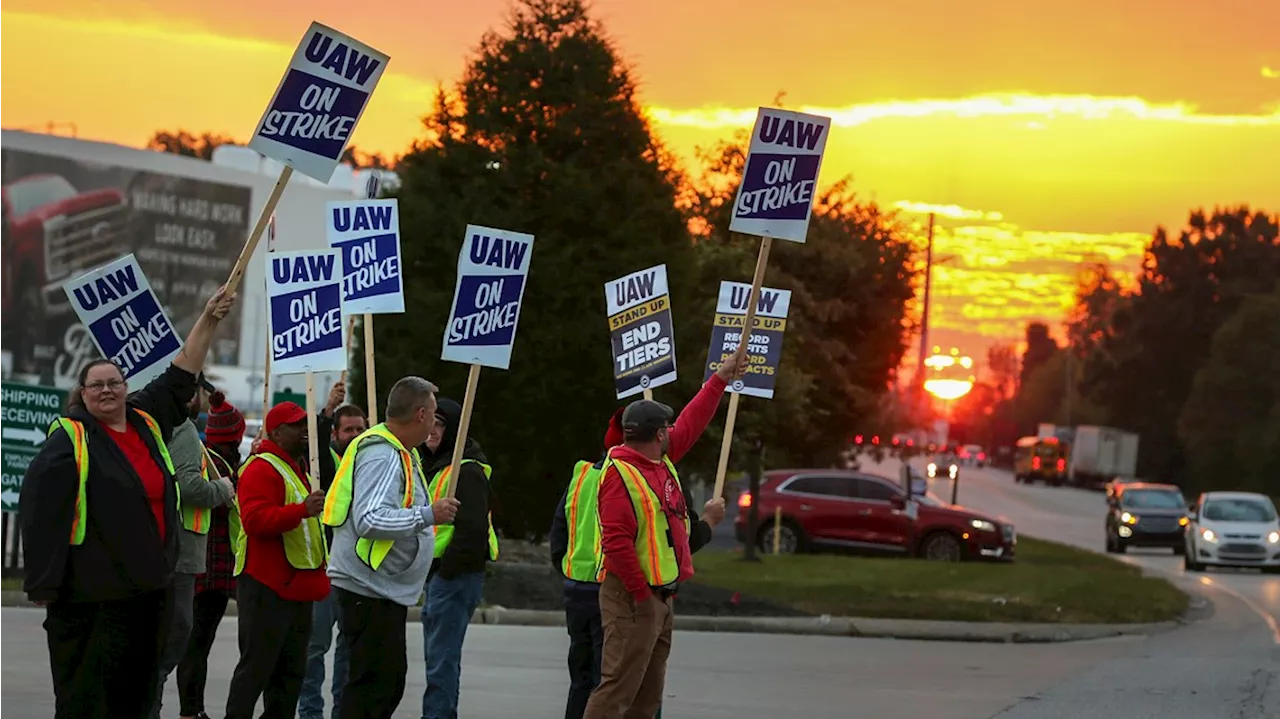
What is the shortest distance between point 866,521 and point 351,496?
25521 mm

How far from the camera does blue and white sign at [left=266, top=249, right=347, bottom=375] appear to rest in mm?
11055

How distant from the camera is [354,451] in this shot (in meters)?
8.40

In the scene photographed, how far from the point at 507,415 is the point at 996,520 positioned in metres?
12.5

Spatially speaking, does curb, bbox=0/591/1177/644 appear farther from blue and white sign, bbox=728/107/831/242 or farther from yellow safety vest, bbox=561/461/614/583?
yellow safety vest, bbox=561/461/614/583

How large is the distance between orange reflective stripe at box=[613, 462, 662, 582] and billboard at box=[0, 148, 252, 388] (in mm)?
73460

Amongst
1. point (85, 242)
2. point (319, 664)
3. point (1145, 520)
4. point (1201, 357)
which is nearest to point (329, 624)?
point (319, 664)

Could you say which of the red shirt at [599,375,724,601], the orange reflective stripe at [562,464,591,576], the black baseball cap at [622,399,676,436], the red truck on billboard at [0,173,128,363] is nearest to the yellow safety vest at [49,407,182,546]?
the red shirt at [599,375,724,601]

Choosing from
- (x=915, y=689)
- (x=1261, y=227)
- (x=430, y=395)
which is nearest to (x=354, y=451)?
(x=430, y=395)

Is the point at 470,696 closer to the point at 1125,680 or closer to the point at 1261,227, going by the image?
the point at 1125,680

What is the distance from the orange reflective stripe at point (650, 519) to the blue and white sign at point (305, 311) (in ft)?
8.37

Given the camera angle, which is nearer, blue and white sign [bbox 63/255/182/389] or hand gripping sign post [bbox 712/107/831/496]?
blue and white sign [bbox 63/255/182/389]

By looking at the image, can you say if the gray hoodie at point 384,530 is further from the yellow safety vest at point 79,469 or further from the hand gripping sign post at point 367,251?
the hand gripping sign post at point 367,251

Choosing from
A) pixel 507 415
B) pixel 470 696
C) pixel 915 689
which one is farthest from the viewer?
pixel 507 415

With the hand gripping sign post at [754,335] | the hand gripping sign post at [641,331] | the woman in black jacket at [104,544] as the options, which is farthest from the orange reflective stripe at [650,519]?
the hand gripping sign post at [641,331]
